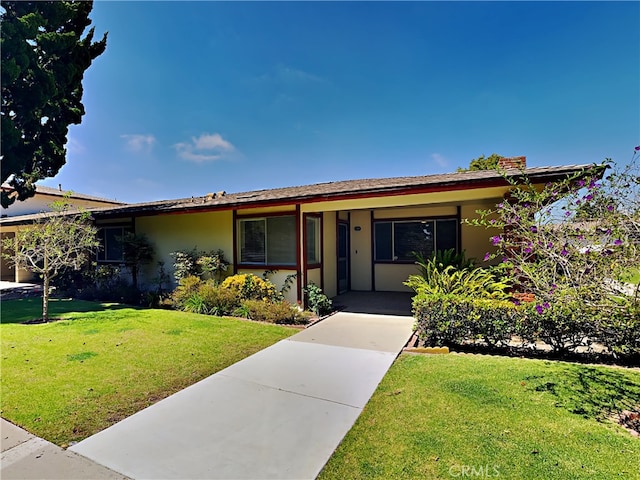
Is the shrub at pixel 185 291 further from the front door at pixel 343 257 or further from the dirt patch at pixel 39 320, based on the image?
the front door at pixel 343 257

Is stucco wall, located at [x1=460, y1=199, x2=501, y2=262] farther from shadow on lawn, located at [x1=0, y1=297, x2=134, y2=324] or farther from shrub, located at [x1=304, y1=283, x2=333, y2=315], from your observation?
shadow on lawn, located at [x1=0, y1=297, x2=134, y2=324]

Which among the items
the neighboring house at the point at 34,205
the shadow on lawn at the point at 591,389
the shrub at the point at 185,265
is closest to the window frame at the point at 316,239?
the shrub at the point at 185,265

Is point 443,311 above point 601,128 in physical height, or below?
below

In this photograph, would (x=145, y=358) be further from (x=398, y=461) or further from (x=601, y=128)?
(x=601, y=128)

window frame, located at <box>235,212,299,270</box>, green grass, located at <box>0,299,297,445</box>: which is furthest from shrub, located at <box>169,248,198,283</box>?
green grass, located at <box>0,299,297,445</box>

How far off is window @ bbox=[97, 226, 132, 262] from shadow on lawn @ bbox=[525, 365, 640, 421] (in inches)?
539

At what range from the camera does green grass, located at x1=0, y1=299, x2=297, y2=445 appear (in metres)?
3.62

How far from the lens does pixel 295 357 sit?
5492 millimetres

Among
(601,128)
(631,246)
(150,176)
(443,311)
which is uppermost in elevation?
(150,176)

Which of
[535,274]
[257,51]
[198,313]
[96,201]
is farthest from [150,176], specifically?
[535,274]

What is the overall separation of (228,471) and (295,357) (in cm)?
284

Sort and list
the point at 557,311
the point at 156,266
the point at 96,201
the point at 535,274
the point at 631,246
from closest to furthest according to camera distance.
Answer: the point at 631,246 < the point at 535,274 < the point at 557,311 < the point at 156,266 < the point at 96,201
